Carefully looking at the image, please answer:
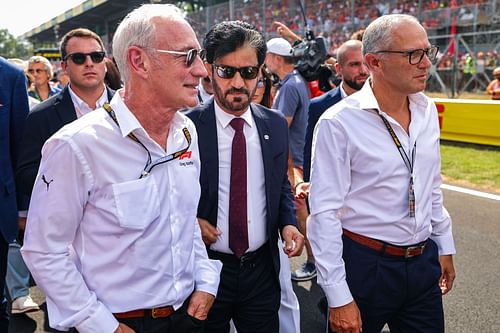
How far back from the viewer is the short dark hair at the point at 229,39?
2328 mm

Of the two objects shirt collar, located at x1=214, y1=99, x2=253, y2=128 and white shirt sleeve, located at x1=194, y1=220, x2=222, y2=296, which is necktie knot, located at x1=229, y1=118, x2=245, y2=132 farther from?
white shirt sleeve, located at x1=194, y1=220, x2=222, y2=296

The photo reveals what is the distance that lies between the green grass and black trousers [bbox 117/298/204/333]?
5.81 m

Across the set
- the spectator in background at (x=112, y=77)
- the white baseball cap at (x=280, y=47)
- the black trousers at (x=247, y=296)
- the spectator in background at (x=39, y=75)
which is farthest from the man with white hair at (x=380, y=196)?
the spectator in background at (x=39, y=75)

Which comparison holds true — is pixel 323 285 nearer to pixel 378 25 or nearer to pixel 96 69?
pixel 378 25

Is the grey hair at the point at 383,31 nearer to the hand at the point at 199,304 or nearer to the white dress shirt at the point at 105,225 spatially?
the white dress shirt at the point at 105,225

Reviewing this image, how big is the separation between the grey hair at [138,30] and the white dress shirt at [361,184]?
93 centimetres

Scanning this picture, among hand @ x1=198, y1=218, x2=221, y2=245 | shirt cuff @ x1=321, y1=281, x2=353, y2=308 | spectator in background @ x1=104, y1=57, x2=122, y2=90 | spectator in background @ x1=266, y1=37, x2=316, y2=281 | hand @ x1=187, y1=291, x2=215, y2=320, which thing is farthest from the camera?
spectator in background @ x1=104, y1=57, x2=122, y2=90

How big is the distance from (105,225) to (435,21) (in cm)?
1647

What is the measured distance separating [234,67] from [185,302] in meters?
1.13

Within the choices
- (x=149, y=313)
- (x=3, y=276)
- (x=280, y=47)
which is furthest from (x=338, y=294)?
(x=280, y=47)

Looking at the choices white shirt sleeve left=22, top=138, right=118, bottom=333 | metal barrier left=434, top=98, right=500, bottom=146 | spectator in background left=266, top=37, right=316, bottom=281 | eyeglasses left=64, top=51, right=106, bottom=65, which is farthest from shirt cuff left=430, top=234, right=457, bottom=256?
metal barrier left=434, top=98, right=500, bottom=146

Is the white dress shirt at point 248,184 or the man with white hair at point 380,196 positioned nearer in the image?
the man with white hair at point 380,196

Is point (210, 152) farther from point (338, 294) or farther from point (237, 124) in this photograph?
point (338, 294)

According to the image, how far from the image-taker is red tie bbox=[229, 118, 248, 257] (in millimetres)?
2369
